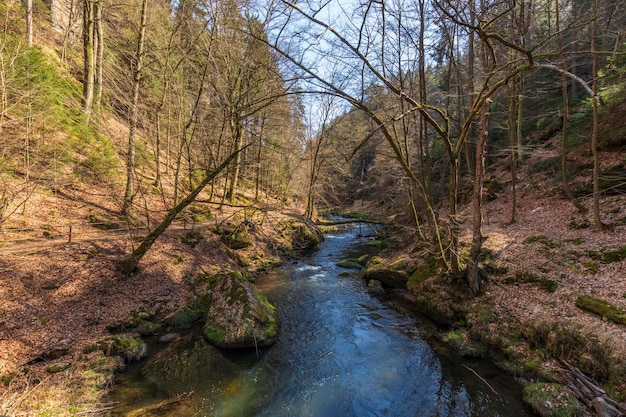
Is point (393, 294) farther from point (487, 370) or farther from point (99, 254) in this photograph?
point (99, 254)

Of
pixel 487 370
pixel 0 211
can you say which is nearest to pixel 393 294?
pixel 487 370

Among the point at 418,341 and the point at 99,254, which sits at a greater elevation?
the point at 99,254

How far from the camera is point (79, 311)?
298 inches

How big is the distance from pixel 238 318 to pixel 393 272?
6683 millimetres

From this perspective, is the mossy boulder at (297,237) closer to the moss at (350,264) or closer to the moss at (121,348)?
the moss at (350,264)

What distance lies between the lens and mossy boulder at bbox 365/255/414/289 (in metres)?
11.7

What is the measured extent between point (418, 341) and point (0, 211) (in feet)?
36.0

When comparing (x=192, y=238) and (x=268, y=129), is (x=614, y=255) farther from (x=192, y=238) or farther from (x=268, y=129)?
(x=268, y=129)

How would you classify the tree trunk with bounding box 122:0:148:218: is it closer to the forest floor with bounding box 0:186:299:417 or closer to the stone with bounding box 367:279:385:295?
the forest floor with bounding box 0:186:299:417

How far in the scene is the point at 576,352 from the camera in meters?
6.00

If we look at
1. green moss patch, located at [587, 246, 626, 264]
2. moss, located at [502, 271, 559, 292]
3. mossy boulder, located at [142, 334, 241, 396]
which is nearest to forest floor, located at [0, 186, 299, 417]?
mossy boulder, located at [142, 334, 241, 396]

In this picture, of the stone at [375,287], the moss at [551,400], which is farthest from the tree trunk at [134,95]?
the moss at [551,400]

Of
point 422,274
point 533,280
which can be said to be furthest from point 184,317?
point 533,280

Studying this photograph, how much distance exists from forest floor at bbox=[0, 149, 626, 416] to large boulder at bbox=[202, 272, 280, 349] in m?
1.52
